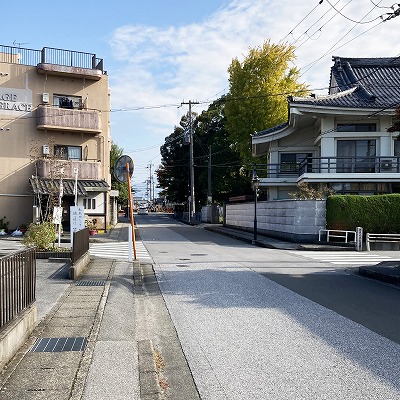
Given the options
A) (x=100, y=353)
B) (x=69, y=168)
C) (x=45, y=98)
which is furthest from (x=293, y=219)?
(x=100, y=353)

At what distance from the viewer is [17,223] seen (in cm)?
3034

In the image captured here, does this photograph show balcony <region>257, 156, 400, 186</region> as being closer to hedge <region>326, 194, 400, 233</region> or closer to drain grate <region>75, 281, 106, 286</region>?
hedge <region>326, 194, 400, 233</region>

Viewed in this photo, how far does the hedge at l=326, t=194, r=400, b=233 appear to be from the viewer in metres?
23.0

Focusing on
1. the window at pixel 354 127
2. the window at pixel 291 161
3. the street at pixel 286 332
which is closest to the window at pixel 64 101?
the window at pixel 291 161

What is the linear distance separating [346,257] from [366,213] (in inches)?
221

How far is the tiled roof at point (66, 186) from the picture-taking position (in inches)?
1123

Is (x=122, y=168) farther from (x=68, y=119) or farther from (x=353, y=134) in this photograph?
(x=353, y=134)

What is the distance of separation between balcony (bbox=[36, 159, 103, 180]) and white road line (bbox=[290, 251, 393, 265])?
16085mm

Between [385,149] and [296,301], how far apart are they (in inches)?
875

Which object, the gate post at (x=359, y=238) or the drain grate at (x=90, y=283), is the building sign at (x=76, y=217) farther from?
the gate post at (x=359, y=238)

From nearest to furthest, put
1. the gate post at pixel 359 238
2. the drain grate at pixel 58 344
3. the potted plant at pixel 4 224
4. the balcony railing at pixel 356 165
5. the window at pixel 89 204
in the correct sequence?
the drain grate at pixel 58 344, the gate post at pixel 359 238, the balcony railing at pixel 356 165, the potted plant at pixel 4 224, the window at pixel 89 204

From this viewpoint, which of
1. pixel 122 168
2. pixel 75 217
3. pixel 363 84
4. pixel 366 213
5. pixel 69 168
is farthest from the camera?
pixel 363 84

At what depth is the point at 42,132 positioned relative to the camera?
3092 centimetres

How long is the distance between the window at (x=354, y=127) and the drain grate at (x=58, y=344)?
26087mm
